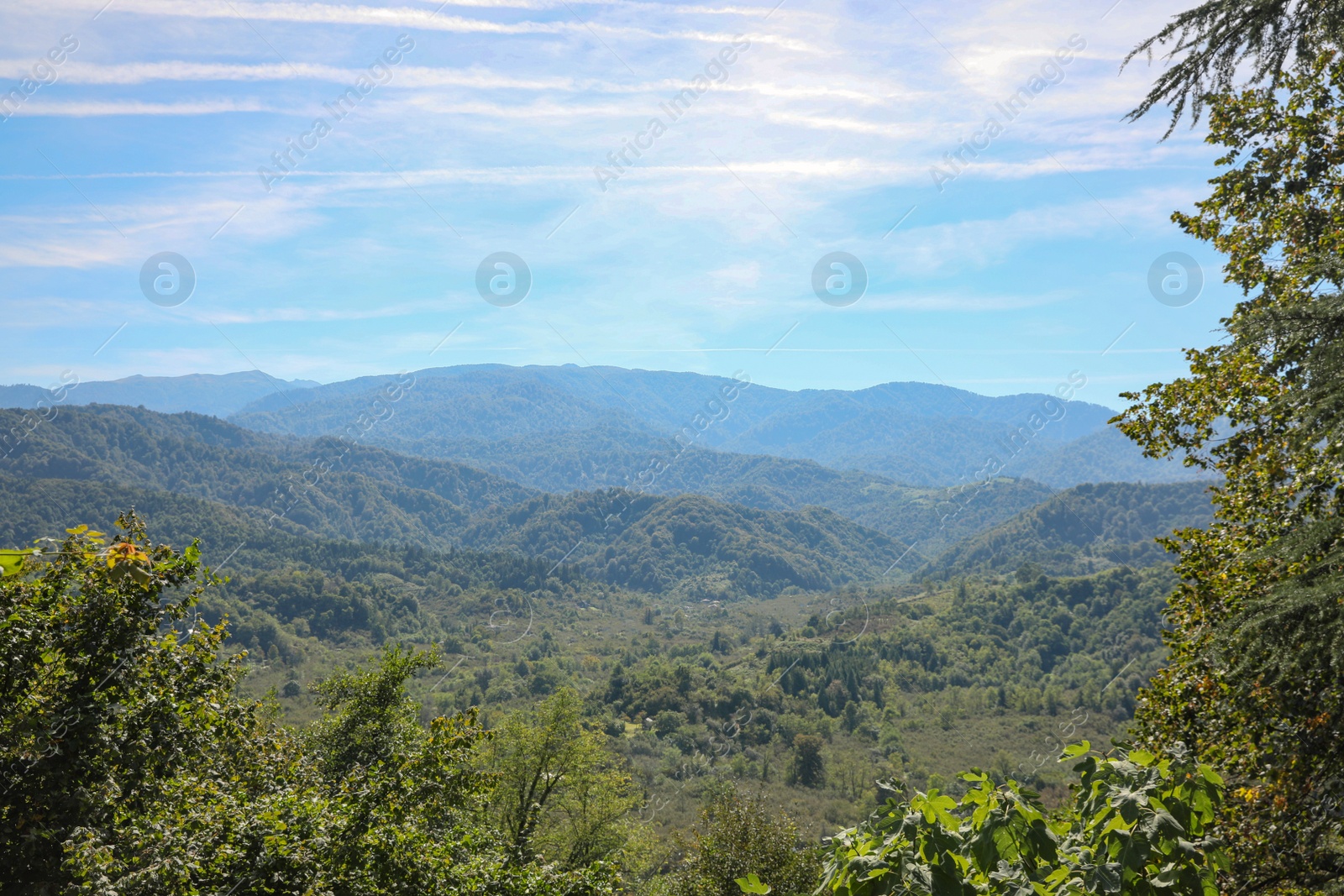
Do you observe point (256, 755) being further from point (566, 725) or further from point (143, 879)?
point (566, 725)

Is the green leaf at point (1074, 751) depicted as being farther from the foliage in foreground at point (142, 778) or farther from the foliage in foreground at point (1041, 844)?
the foliage in foreground at point (142, 778)

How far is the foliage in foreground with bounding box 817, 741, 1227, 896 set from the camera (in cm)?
340

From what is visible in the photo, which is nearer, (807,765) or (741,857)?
(741,857)

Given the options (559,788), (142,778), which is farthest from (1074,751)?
(559,788)

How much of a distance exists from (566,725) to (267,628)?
165 metres

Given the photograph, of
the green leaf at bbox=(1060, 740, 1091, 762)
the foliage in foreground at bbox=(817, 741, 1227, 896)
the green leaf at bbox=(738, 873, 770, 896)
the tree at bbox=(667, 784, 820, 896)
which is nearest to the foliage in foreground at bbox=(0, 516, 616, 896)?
the green leaf at bbox=(738, 873, 770, 896)

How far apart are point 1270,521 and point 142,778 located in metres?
11.8

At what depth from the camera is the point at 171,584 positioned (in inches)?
311

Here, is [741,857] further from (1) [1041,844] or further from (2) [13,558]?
(2) [13,558]

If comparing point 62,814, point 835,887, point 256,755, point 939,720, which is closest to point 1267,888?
point 835,887

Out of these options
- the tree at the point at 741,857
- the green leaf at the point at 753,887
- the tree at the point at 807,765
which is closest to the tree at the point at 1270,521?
the green leaf at the point at 753,887

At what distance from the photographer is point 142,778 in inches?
290

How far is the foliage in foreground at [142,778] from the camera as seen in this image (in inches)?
251

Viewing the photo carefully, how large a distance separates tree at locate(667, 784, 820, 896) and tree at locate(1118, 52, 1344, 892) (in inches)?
874
